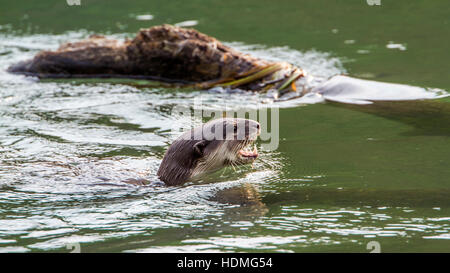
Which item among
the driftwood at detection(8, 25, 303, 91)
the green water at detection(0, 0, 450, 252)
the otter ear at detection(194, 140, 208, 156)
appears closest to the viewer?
the green water at detection(0, 0, 450, 252)

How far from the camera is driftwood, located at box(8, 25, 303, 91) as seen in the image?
304 inches

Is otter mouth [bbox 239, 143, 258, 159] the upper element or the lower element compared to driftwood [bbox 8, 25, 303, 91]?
lower

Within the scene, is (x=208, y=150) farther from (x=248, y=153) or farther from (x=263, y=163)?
(x=263, y=163)

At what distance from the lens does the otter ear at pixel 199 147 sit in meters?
4.96

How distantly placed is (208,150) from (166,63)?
329 cm

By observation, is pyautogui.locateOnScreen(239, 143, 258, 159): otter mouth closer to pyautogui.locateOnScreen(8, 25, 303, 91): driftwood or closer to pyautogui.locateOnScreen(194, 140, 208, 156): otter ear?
pyautogui.locateOnScreen(194, 140, 208, 156): otter ear

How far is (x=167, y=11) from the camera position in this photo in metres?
11.0

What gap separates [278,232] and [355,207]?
0.61 meters

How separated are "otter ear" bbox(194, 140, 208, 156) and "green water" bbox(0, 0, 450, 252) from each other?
0.74 ft

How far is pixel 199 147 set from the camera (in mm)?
4992

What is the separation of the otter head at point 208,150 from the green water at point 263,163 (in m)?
0.13

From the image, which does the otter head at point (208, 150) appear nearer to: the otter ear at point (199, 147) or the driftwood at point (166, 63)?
the otter ear at point (199, 147)

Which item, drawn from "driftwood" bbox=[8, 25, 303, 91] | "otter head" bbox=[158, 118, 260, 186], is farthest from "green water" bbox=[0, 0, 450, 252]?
"driftwood" bbox=[8, 25, 303, 91]

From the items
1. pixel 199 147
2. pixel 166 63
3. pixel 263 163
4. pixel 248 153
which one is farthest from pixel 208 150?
pixel 166 63
